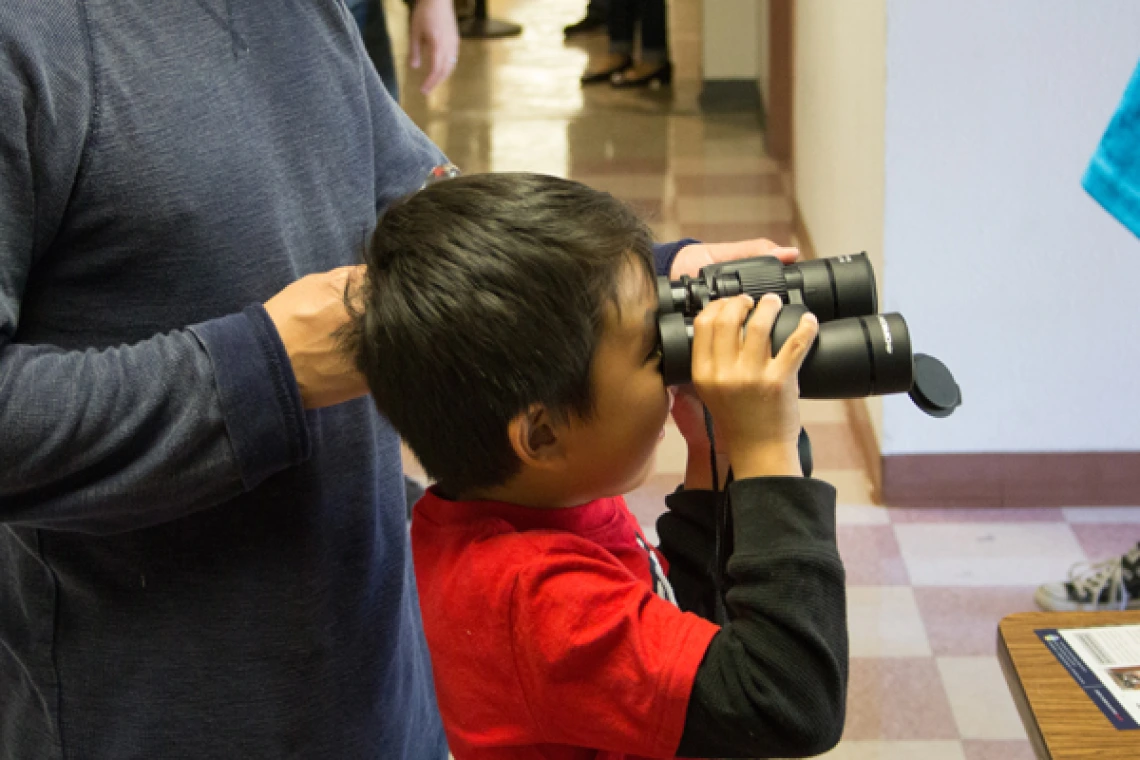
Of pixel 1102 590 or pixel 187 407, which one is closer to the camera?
pixel 187 407

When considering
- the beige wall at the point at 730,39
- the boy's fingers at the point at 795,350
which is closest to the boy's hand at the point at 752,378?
the boy's fingers at the point at 795,350

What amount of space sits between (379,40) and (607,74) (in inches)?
145

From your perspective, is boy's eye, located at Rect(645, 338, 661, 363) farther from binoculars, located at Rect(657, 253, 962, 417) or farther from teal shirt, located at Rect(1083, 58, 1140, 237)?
teal shirt, located at Rect(1083, 58, 1140, 237)

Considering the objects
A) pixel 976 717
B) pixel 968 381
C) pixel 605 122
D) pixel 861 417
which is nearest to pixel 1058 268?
pixel 968 381

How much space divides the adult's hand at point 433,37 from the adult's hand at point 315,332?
1514mm

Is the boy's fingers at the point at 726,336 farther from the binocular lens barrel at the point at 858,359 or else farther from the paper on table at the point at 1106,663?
the paper on table at the point at 1106,663

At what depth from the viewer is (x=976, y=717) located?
81.3 inches

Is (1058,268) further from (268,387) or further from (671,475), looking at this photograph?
(268,387)

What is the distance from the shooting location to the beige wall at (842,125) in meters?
2.57

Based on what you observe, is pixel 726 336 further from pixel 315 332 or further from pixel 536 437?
pixel 315 332

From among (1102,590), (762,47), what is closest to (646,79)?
(762,47)

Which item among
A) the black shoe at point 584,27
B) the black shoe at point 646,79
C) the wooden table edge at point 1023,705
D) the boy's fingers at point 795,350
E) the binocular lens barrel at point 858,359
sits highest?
the boy's fingers at point 795,350

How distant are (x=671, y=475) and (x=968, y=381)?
2.35 ft

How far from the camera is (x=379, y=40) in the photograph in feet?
8.73
